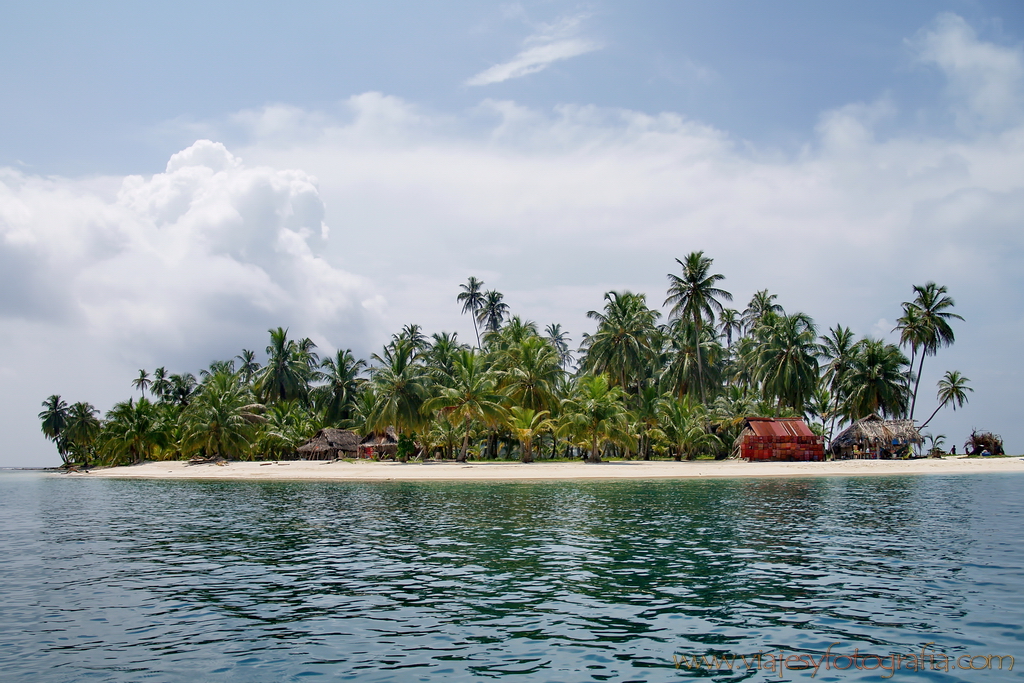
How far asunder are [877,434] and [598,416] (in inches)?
935

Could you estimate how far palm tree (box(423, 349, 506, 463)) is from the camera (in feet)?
160

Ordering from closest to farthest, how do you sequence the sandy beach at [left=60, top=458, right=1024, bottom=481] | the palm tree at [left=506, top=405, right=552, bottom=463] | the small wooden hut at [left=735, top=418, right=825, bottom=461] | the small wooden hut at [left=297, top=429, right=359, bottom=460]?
the sandy beach at [left=60, top=458, right=1024, bottom=481], the palm tree at [left=506, top=405, right=552, bottom=463], the small wooden hut at [left=735, top=418, right=825, bottom=461], the small wooden hut at [left=297, top=429, right=359, bottom=460]

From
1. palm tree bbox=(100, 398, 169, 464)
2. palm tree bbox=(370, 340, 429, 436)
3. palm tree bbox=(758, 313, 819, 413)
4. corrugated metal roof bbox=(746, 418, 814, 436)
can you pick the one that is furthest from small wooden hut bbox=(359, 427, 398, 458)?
palm tree bbox=(758, 313, 819, 413)

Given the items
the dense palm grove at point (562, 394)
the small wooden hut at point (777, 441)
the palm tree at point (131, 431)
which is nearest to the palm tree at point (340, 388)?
the dense palm grove at point (562, 394)

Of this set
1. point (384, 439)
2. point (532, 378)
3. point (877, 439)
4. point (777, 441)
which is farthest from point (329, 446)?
point (877, 439)

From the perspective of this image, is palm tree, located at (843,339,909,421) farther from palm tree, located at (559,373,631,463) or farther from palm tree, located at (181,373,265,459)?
palm tree, located at (181,373,265,459)

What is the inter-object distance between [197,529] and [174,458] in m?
50.4

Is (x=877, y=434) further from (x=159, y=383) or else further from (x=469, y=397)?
(x=159, y=383)

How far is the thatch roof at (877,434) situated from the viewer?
5406 centimetres

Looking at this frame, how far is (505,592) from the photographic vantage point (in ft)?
38.8

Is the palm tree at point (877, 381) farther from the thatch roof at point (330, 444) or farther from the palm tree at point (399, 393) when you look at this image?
the thatch roof at point (330, 444)

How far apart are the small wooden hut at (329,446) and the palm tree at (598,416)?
23.5 metres

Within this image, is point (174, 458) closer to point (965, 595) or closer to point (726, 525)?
point (726, 525)

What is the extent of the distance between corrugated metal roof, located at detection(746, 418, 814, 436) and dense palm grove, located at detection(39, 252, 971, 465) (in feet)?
8.65
